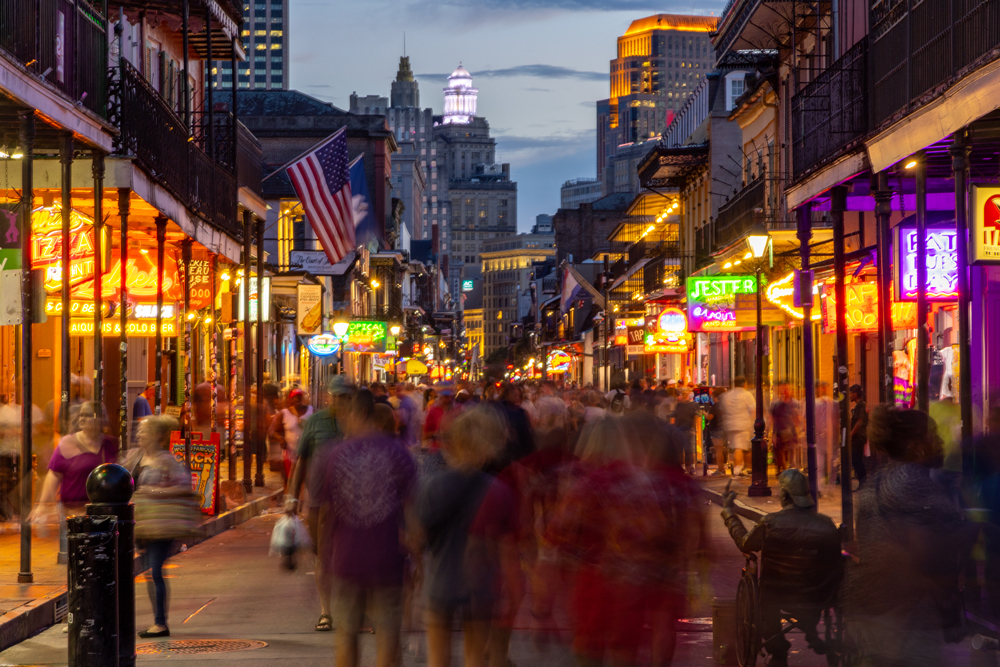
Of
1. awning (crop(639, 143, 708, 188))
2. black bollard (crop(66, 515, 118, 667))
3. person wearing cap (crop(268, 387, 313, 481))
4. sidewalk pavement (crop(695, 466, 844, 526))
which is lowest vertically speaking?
sidewalk pavement (crop(695, 466, 844, 526))

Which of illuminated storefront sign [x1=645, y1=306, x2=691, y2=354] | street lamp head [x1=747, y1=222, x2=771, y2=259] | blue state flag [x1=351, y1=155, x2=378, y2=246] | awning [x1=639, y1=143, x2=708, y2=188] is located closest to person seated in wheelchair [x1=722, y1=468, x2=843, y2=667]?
street lamp head [x1=747, y1=222, x2=771, y2=259]

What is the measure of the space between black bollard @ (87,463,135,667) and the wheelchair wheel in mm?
3729

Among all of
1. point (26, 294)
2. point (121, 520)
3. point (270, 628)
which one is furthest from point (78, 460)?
point (121, 520)

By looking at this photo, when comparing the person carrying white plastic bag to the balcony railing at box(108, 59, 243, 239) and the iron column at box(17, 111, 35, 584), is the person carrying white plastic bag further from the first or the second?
the balcony railing at box(108, 59, 243, 239)

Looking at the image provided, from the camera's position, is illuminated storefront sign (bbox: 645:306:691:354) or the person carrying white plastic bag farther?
illuminated storefront sign (bbox: 645:306:691:354)

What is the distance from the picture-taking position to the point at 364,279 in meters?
67.8

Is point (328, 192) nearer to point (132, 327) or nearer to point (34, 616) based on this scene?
point (132, 327)

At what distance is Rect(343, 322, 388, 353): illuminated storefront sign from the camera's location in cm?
4497

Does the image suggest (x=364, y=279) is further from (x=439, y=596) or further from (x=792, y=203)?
(x=439, y=596)

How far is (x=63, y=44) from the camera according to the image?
1240cm

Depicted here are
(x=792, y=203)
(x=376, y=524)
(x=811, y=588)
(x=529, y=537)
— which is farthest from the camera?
(x=792, y=203)

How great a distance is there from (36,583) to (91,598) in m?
4.56

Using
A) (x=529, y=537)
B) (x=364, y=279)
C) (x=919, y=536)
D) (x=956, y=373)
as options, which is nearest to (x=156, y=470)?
(x=529, y=537)

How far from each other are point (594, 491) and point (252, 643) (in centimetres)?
401
